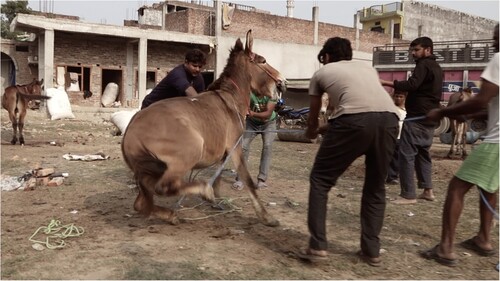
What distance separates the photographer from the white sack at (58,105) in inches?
805

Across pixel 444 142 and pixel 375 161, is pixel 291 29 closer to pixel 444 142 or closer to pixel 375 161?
Answer: pixel 444 142

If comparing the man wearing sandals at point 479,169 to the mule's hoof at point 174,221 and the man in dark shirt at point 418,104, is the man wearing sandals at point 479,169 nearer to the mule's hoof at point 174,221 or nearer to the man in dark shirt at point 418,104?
the man in dark shirt at point 418,104

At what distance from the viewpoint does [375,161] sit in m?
3.83

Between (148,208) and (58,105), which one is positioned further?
(58,105)

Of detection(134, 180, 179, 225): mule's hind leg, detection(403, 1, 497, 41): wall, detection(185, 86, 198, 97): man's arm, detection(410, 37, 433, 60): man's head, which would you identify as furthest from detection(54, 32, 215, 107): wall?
→ detection(403, 1, 497, 41): wall

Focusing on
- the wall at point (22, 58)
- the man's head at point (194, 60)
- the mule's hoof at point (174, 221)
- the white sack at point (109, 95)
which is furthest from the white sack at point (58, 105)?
the mule's hoof at point (174, 221)

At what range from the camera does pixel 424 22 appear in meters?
47.7

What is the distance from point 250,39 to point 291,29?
28383 mm

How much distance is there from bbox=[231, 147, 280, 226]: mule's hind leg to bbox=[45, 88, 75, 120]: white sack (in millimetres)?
17542

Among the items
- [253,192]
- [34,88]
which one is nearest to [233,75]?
[253,192]

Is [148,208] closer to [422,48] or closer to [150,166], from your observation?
[150,166]

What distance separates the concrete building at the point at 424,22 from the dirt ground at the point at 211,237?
42.2 m

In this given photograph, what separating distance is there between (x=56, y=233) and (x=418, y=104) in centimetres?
478

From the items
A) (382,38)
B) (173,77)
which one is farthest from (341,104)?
(382,38)
